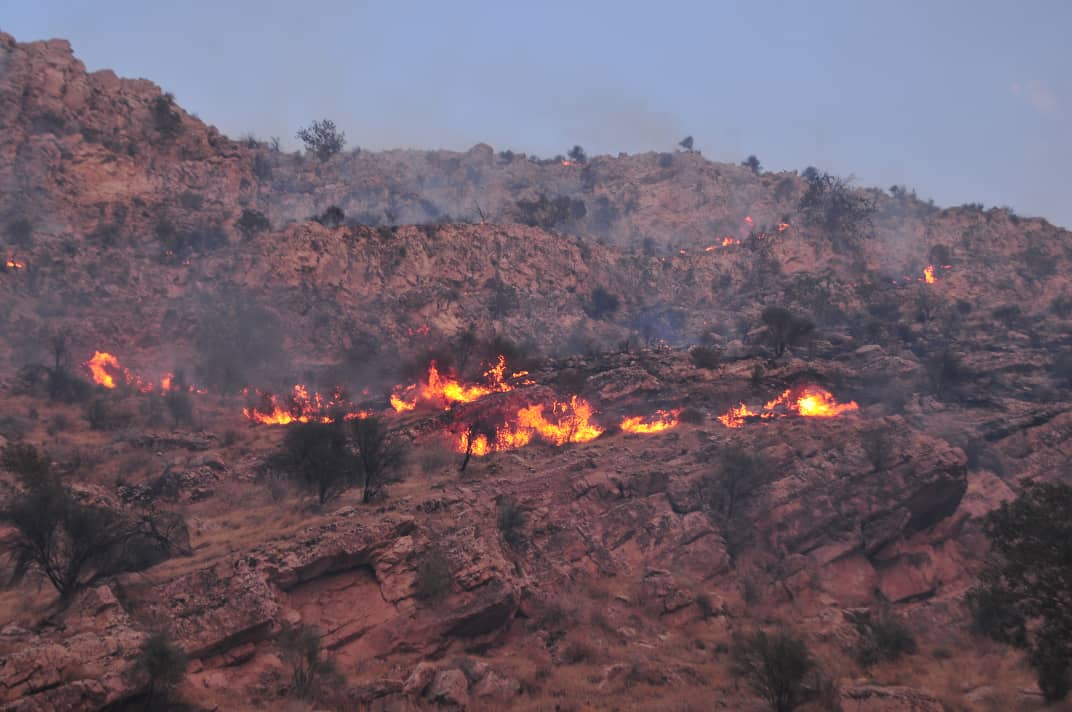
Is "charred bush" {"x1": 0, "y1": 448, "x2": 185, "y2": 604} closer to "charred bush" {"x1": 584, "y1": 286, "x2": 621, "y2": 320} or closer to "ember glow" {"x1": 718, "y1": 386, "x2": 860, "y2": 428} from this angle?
"ember glow" {"x1": 718, "y1": 386, "x2": 860, "y2": 428}

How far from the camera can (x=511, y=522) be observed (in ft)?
87.4

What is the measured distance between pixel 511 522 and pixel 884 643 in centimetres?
1330

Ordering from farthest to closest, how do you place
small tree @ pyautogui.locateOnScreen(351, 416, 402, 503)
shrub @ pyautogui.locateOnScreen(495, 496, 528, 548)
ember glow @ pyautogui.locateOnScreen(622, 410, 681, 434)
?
ember glow @ pyautogui.locateOnScreen(622, 410, 681, 434)
small tree @ pyautogui.locateOnScreen(351, 416, 402, 503)
shrub @ pyautogui.locateOnScreen(495, 496, 528, 548)

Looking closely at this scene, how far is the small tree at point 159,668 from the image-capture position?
15.8 metres

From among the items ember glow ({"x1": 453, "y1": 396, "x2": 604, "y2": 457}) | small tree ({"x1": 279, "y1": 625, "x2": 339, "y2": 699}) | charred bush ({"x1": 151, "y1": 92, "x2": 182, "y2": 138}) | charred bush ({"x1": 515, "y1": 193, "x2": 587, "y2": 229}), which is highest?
charred bush ({"x1": 151, "y1": 92, "x2": 182, "y2": 138})

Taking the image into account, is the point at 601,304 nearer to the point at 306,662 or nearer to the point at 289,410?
the point at 289,410

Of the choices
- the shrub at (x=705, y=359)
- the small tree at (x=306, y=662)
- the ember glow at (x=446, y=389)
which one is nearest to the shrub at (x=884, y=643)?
the small tree at (x=306, y=662)

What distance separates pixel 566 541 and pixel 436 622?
24.4 feet

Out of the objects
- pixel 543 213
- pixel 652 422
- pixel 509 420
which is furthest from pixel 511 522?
pixel 543 213

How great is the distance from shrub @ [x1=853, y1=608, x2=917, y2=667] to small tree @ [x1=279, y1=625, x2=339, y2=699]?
1594cm

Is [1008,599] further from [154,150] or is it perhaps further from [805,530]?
Answer: [154,150]

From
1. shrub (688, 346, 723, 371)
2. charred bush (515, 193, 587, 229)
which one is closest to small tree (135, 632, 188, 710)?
shrub (688, 346, 723, 371)

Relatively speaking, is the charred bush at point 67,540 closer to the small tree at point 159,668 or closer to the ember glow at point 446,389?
the small tree at point 159,668

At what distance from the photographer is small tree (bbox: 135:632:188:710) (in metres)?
15.8
